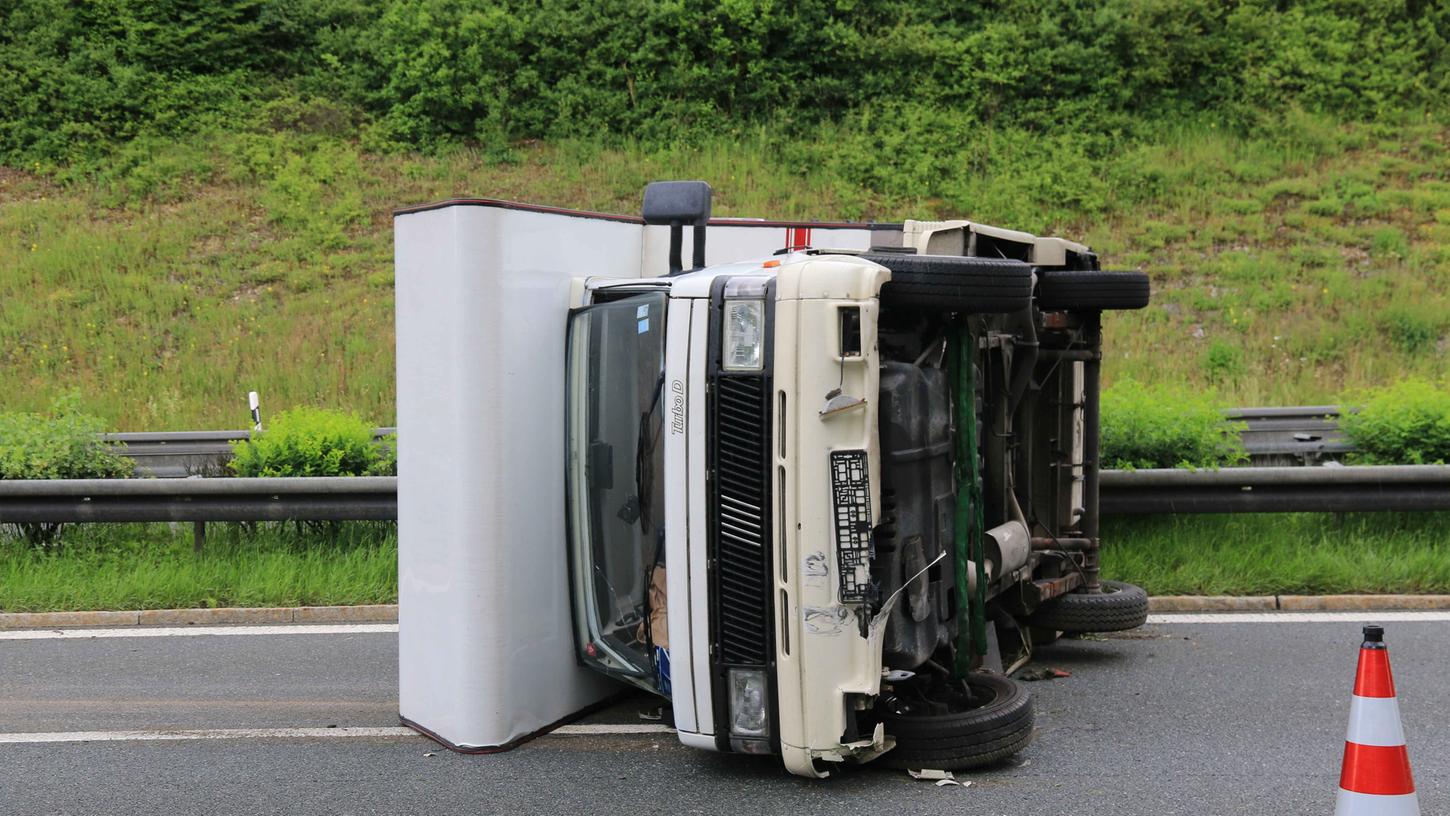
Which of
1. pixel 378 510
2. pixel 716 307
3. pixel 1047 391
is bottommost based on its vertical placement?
pixel 378 510

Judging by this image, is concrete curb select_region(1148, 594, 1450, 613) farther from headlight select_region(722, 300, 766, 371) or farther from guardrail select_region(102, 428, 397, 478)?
guardrail select_region(102, 428, 397, 478)

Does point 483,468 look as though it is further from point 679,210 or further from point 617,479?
point 679,210

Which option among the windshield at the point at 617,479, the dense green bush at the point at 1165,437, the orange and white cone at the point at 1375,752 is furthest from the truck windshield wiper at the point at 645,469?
the dense green bush at the point at 1165,437

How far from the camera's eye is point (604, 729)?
17.7 feet

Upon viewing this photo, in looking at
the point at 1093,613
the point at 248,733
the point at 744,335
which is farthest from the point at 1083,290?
the point at 248,733

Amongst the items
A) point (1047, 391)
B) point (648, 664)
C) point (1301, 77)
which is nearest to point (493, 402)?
point (648, 664)

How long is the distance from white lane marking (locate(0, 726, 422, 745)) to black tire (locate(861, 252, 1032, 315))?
2797 mm

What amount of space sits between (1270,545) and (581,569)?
442 cm

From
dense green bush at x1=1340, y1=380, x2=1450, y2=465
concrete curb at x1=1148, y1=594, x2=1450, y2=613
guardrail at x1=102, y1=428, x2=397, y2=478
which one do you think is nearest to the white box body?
concrete curb at x1=1148, y1=594, x2=1450, y2=613

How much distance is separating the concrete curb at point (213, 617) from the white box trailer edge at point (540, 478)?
1966 mm

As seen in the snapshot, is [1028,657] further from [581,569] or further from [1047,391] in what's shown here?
[581,569]

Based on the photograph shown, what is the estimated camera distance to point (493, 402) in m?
5.00

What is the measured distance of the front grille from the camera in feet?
14.5

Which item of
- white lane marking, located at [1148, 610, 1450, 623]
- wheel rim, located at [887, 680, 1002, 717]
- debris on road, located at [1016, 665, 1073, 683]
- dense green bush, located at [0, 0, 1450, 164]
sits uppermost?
dense green bush, located at [0, 0, 1450, 164]
